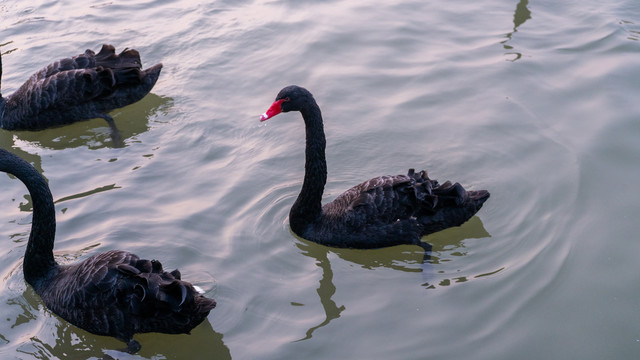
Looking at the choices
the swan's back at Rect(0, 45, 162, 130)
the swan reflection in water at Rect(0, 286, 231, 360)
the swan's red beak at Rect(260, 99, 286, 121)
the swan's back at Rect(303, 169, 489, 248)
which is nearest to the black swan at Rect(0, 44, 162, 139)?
the swan's back at Rect(0, 45, 162, 130)

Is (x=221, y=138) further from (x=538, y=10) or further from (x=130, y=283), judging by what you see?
(x=538, y=10)

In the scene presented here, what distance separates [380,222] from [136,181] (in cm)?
245

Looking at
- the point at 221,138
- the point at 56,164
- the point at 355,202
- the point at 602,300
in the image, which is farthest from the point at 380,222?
the point at 56,164

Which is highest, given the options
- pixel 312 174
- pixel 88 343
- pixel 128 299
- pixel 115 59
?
pixel 115 59

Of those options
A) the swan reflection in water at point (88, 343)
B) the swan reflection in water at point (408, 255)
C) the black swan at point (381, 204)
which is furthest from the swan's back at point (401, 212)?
the swan reflection in water at point (88, 343)

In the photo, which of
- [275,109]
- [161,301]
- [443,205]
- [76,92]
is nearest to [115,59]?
[76,92]

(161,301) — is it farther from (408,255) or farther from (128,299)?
(408,255)

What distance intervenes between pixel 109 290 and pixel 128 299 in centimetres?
19

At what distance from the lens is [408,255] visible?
5.41 metres

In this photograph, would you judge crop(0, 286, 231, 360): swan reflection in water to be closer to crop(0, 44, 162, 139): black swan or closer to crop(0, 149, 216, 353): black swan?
crop(0, 149, 216, 353): black swan

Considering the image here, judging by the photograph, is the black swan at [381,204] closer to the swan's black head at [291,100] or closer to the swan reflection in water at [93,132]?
the swan's black head at [291,100]

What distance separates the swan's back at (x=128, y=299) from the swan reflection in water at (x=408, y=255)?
1097mm

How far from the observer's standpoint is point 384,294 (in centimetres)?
498

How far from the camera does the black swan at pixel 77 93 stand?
720cm
